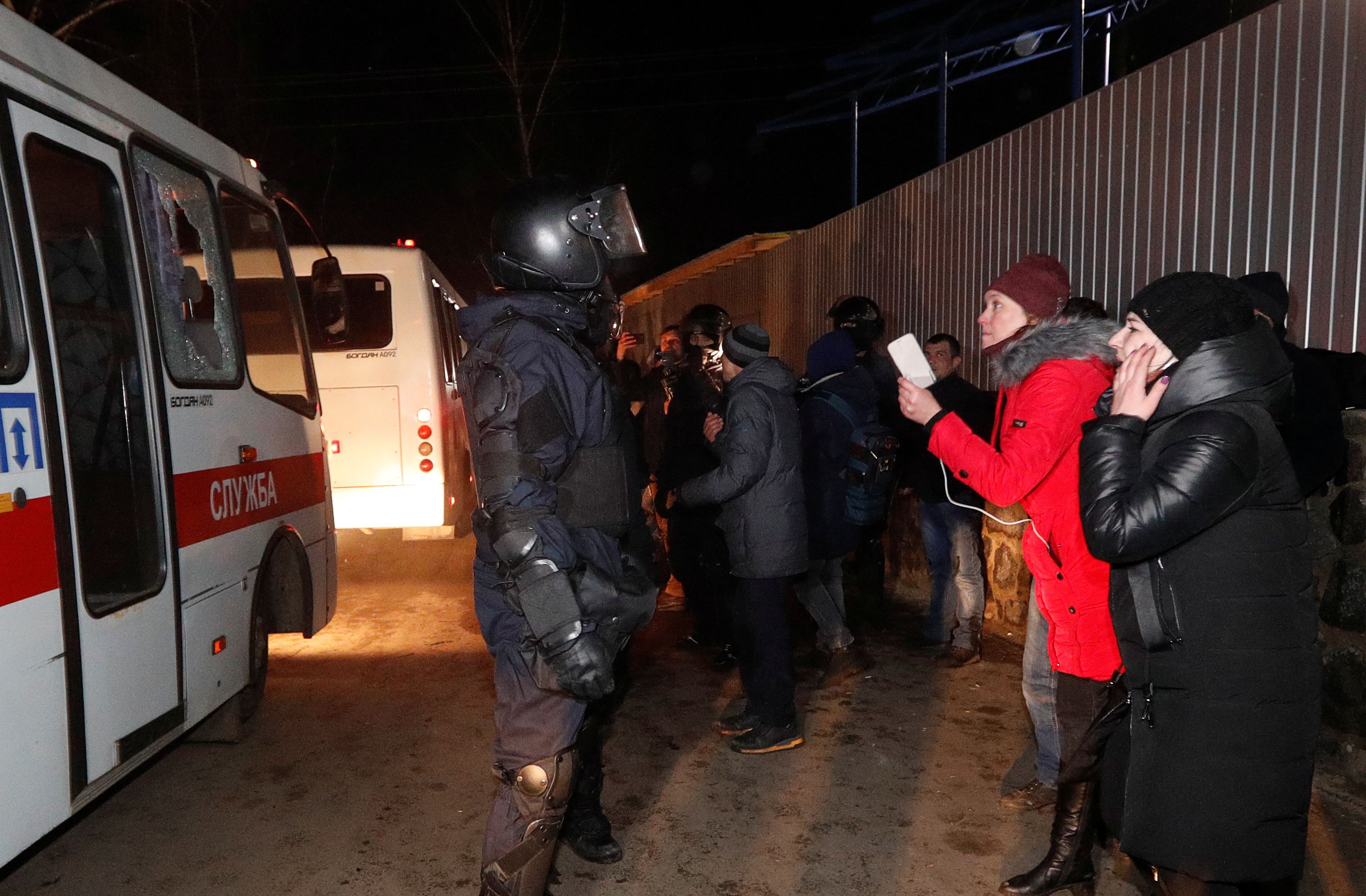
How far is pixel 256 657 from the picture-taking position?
15.3 feet

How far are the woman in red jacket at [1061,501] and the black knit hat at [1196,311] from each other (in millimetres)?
825

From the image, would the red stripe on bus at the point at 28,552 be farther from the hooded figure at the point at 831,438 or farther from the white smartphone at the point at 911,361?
the hooded figure at the point at 831,438

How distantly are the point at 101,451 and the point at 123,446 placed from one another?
11 cm

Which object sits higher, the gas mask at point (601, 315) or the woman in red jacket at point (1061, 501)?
the gas mask at point (601, 315)

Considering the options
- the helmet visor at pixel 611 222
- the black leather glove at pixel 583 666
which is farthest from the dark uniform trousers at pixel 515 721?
the helmet visor at pixel 611 222

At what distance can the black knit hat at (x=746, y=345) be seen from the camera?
4703 mm

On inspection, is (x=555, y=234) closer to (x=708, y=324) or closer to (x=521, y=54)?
(x=708, y=324)

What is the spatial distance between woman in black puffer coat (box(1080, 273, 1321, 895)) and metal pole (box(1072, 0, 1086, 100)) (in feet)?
16.3

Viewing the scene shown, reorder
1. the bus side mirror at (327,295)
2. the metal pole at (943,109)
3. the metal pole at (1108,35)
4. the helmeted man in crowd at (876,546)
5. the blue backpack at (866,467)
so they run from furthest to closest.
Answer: the metal pole at (943,109)
the helmeted man in crowd at (876,546)
the metal pole at (1108,35)
the bus side mirror at (327,295)
the blue backpack at (866,467)

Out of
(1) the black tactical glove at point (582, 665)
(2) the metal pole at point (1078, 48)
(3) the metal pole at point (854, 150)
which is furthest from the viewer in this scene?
(3) the metal pole at point (854, 150)

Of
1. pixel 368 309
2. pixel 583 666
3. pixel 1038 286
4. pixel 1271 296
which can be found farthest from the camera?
pixel 368 309

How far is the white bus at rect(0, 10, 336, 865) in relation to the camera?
292cm

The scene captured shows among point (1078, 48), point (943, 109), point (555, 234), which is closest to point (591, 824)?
point (555, 234)

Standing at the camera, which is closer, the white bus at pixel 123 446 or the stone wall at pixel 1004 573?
the white bus at pixel 123 446
